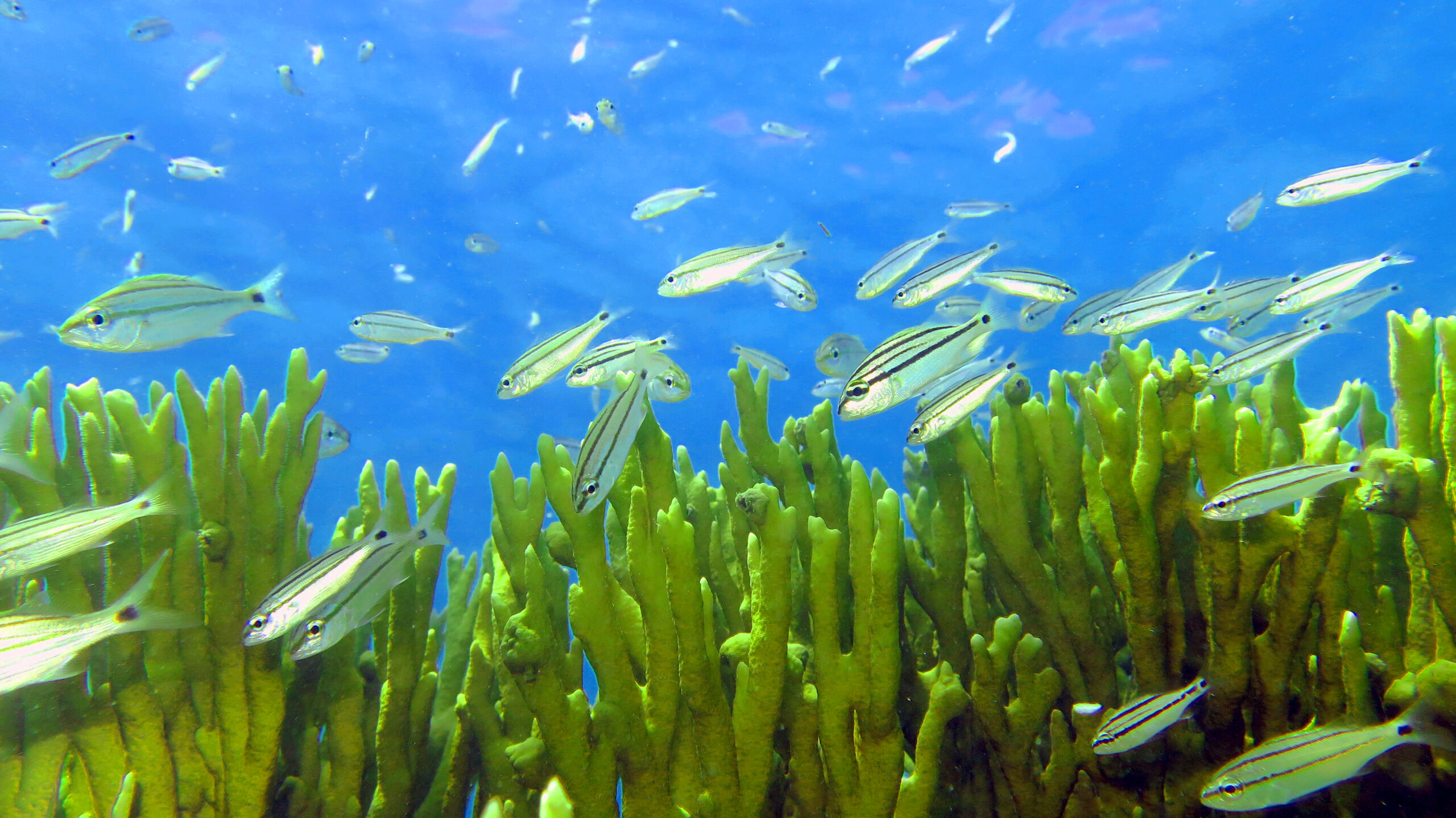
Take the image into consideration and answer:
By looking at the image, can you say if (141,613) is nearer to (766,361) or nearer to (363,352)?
(766,361)

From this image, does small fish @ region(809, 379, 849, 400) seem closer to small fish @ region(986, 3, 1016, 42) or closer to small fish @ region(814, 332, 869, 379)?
small fish @ region(814, 332, 869, 379)

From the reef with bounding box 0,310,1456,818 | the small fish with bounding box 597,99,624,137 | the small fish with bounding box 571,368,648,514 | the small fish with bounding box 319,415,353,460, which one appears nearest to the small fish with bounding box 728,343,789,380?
the reef with bounding box 0,310,1456,818

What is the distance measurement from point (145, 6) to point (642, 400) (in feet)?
71.2

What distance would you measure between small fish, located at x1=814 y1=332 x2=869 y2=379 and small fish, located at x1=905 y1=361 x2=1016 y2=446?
69.3 inches

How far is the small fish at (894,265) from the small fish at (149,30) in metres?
11.4

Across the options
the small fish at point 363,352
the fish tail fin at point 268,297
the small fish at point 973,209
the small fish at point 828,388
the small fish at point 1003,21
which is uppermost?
the small fish at point 1003,21

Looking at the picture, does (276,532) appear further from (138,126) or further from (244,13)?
(138,126)

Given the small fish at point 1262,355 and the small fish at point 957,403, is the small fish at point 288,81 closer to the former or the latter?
the small fish at point 957,403

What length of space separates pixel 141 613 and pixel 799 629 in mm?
2547

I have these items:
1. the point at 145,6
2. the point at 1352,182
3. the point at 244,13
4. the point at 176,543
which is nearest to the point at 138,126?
the point at 145,6

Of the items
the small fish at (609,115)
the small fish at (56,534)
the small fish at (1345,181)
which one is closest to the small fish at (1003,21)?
the small fish at (609,115)

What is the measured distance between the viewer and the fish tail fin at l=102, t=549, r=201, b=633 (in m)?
2.01

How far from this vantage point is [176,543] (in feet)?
8.71

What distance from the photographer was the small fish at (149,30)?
29.5ft
